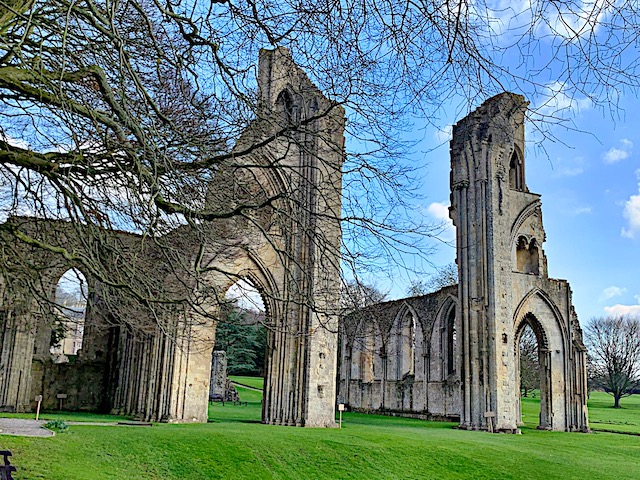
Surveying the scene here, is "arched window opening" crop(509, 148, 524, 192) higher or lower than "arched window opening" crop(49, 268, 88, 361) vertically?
higher

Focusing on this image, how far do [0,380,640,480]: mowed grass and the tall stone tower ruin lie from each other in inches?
233

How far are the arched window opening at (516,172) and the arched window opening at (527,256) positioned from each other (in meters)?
2.20

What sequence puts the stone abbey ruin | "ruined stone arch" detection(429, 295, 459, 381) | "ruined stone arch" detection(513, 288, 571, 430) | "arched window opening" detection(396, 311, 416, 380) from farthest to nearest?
"arched window opening" detection(396, 311, 416, 380) → "ruined stone arch" detection(429, 295, 459, 381) → "ruined stone arch" detection(513, 288, 571, 430) → the stone abbey ruin

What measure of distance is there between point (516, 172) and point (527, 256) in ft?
11.5

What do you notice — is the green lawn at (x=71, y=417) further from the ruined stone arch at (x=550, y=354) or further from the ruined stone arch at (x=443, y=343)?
the ruined stone arch at (x=443, y=343)

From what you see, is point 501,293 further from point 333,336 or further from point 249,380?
point 249,380

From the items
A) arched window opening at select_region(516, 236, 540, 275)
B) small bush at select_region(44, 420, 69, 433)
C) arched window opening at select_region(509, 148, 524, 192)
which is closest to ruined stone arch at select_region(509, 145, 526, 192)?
arched window opening at select_region(509, 148, 524, 192)

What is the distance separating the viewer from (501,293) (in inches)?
960

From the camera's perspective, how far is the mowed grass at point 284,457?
10.9 metres

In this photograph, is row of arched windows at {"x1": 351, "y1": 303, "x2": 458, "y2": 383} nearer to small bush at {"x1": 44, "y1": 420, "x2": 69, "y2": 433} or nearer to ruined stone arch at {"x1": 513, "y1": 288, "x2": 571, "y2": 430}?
ruined stone arch at {"x1": 513, "y1": 288, "x2": 571, "y2": 430}

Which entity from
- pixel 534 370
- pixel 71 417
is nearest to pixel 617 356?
pixel 534 370

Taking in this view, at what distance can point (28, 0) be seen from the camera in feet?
20.9

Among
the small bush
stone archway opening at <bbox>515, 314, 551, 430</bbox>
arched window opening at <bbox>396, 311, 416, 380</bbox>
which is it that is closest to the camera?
the small bush

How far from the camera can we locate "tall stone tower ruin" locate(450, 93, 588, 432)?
77.3ft
